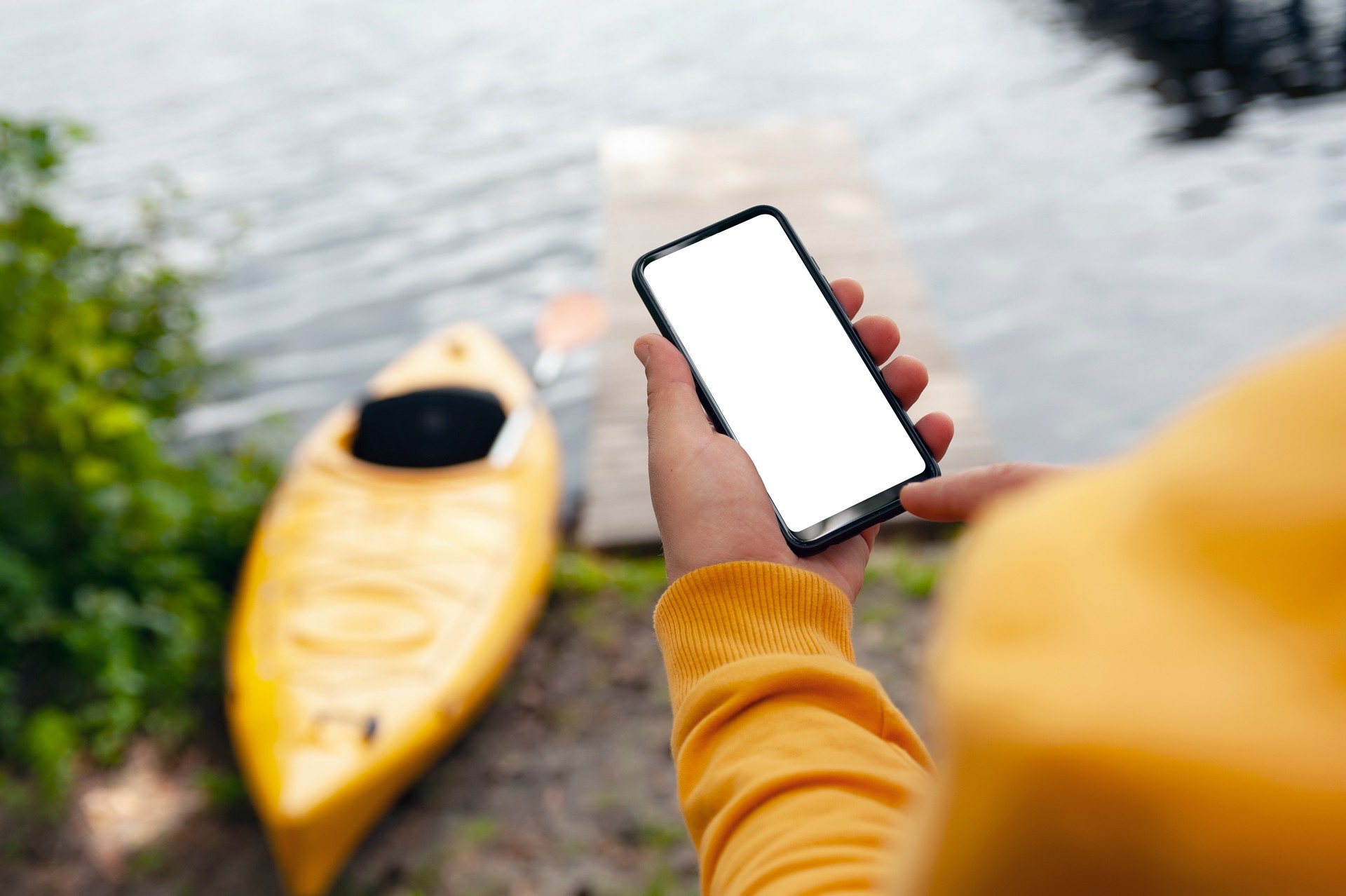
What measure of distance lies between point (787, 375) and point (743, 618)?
0.63m

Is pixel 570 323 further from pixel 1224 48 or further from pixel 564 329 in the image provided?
pixel 1224 48

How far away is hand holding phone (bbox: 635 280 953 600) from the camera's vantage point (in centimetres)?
113

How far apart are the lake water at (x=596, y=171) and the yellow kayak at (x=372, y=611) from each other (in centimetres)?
163

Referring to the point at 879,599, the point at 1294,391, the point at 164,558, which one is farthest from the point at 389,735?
the point at 1294,391

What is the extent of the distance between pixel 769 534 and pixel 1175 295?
19.8 feet

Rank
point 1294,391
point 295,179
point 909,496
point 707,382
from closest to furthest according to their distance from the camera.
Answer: point 1294,391 < point 909,496 < point 707,382 < point 295,179

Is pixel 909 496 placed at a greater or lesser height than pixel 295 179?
greater

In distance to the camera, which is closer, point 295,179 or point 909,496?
point 909,496

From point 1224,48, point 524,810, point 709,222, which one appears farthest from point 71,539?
point 1224,48

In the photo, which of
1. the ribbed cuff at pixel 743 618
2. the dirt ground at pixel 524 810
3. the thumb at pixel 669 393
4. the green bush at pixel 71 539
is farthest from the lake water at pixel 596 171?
the ribbed cuff at pixel 743 618

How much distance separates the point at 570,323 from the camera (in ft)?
18.8

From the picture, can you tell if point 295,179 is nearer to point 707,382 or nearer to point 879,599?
point 879,599

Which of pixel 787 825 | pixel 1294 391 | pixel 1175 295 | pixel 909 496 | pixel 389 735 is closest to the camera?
pixel 1294 391

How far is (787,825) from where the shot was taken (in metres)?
0.75
